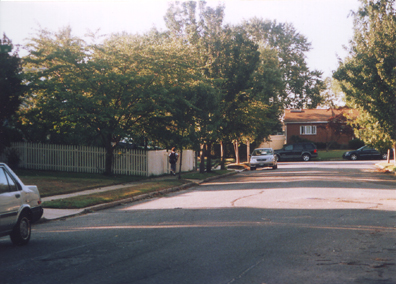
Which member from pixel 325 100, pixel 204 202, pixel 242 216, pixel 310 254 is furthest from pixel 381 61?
pixel 325 100

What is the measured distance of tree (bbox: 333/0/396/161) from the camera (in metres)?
26.7

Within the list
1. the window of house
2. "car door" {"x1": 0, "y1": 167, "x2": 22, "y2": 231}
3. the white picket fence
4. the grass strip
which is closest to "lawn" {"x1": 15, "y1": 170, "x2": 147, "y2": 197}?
the white picket fence

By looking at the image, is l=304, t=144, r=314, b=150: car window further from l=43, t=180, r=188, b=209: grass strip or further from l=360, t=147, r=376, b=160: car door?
l=43, t=180, r=188, b=209: grass strip

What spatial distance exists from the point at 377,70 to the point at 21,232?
23.8 metres

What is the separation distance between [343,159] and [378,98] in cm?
2474

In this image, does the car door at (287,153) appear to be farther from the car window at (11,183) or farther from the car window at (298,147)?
the car window at (11,183)

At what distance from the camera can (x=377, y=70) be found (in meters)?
26.9

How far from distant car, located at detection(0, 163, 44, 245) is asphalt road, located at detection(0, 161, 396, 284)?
0.32m

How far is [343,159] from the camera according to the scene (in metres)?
51.0

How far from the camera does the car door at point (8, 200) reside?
26.1 ft

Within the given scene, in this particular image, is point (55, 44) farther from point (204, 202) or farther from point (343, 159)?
point (343, 159)

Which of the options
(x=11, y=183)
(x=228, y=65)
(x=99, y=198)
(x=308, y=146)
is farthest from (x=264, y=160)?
(x=11, y=183)

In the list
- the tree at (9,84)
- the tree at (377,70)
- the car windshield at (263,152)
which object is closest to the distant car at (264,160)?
the car windshield at (263,152)

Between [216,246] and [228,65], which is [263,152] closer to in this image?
[228,65]
